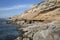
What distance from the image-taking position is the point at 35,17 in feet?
263

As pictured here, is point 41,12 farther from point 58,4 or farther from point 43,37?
point 43,37

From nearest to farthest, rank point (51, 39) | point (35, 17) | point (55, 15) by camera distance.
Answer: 1. point (51, 39)
2. point (55, 15)
3. point (35, 17)

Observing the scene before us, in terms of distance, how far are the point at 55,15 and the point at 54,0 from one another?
14960 millimetres

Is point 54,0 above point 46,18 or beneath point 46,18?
above

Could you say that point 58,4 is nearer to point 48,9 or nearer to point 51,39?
point 48,9

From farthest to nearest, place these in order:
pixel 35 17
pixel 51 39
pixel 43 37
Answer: pixel 35 17 < pixel 43 37 < pixel 51 39

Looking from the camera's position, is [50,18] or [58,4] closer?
[50,18]

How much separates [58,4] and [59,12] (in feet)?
28.7

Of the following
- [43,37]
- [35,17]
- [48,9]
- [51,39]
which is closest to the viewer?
[51,39]

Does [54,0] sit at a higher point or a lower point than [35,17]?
higher

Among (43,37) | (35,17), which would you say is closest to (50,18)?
(35,17)

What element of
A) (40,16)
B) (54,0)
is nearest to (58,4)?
(54,0)

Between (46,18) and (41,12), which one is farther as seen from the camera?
(41,12)

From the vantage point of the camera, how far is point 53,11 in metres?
71.2
